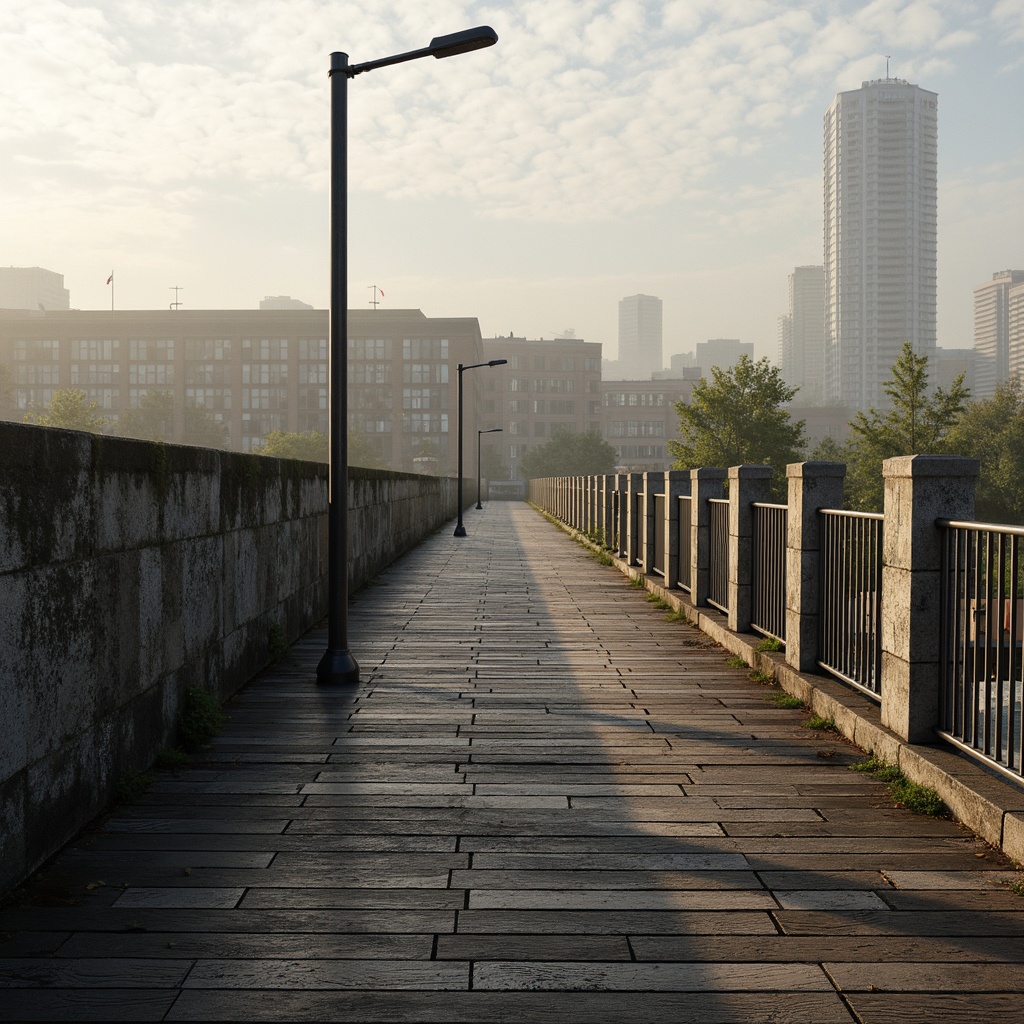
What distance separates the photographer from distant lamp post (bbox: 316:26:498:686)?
821 centimetres

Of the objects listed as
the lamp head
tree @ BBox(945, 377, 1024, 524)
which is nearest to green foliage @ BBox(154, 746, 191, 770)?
the lamp head

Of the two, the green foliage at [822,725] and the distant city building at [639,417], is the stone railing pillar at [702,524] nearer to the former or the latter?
the green foliage at [822,725]

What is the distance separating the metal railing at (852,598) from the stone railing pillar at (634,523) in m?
10.2

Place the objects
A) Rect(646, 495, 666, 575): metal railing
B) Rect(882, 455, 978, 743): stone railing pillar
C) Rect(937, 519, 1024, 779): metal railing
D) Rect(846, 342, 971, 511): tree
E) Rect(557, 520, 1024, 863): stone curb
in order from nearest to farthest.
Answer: Rect(557, 520, 1024, 863): stone curb, Rect(937, 519, 1024, 779): metal railing, Rect(882, 455, 978, 743): stone railing pillar, Rect(646, 495, 666, 575): metal railing, Rect(846, 342, 971, 511): tree

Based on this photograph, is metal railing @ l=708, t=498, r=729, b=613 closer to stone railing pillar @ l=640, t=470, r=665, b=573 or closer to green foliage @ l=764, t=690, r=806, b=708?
green foliage @ l=764, t=690, r=806, b=708

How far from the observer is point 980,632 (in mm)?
5277

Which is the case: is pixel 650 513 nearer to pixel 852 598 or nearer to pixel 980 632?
pixel 852 598

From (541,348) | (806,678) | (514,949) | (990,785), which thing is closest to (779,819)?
(990,785)

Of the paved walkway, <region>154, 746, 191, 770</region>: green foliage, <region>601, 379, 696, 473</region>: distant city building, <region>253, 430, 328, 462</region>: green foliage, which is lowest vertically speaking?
the paved walkway

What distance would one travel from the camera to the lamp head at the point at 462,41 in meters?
8.16

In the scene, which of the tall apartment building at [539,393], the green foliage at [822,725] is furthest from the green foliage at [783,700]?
the tall apartment building at [539,393]

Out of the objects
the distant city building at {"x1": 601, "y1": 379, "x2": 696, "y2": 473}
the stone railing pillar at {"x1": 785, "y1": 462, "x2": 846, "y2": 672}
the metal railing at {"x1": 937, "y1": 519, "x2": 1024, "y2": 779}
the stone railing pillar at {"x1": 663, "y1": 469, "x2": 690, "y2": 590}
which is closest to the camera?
the metal railing at {"x1": 937, "y1": 519, "x2": 1024, "y2": 779}

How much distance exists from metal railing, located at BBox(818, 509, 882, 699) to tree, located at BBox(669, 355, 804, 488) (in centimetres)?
7494

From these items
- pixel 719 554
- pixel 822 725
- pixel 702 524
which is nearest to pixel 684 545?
pixel 702 524
